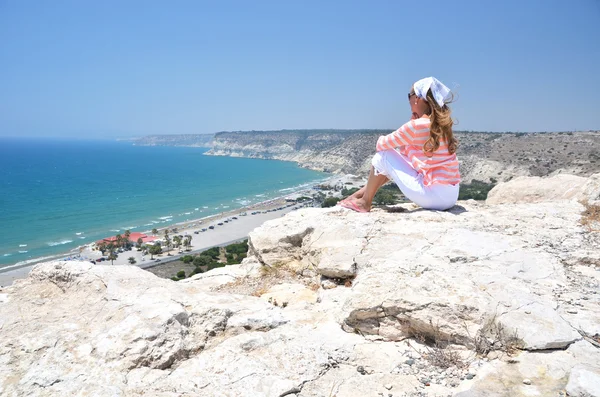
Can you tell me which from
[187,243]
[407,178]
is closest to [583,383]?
[407,178]

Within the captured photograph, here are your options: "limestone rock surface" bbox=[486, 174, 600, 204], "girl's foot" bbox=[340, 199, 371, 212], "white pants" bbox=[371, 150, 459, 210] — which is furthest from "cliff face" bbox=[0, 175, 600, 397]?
"limestone rock surface" bbox=[486, 174, 600, 204]

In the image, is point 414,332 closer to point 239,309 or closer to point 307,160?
point 239,309

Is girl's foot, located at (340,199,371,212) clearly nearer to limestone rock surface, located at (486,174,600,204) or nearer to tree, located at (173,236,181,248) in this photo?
limestone rock surface, located at (486,174,600,204)

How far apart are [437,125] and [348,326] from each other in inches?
135

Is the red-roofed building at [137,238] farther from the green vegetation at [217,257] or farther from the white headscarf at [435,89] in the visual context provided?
the white headscarf at [435,89]

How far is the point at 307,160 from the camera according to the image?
604 ft

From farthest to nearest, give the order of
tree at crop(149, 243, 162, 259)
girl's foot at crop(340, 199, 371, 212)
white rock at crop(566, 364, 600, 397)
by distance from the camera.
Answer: tree at crop(149, 243, 162, 259)
girl's foot at crop(340, 199, 371, 212)
white rock at crop(566, 364, 600, 397)

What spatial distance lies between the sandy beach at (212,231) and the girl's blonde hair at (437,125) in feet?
108

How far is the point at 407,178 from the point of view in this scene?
6.07 meters

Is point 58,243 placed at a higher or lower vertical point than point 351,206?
lower

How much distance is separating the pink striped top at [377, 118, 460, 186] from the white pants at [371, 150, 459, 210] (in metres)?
0.08

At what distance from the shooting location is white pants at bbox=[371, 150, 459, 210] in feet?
20.0

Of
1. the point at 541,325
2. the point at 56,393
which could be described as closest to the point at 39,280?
the point at 56,393

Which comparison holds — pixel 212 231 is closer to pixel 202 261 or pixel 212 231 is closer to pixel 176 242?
pixel 176 242
